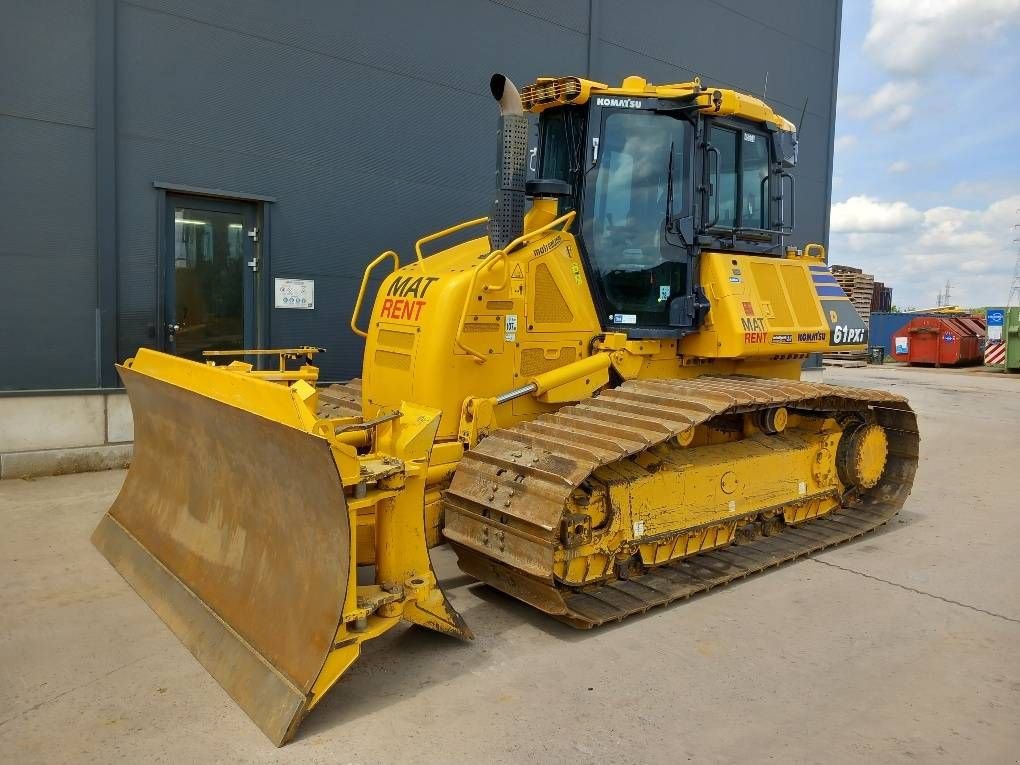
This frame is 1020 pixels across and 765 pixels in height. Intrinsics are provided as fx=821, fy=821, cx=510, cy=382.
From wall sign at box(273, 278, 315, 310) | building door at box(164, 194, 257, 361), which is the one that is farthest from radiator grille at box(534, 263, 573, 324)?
building door at box(164, 194, 257, 361)

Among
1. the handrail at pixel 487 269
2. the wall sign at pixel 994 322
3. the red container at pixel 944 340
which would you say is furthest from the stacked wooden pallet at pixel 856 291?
the handrail at pixel 487 269

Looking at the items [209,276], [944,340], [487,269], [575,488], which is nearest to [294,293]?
[209,276]

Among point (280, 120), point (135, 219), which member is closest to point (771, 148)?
point (280, 120)

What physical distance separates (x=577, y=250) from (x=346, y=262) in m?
4.14

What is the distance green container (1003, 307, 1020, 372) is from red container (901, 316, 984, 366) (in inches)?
78.1

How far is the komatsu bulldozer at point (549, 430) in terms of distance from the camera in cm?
357

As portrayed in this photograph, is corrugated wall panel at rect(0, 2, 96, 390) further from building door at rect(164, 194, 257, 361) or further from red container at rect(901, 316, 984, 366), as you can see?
red container at rect(901, 316, 984, 366)

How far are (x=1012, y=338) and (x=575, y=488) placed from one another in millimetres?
23402

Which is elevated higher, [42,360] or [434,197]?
[434,197]

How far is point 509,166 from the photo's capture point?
16.3 ft

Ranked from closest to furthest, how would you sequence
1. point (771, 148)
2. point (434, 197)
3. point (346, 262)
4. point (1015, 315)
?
point (771, 148) → point (346, 262) → point (434, 197) → point (1015, 315)

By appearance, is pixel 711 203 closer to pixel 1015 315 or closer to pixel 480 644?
pixel 480 644

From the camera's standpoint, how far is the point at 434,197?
9.44 meters

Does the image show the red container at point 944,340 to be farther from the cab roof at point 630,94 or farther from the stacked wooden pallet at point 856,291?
the cab roof at point 630,94
